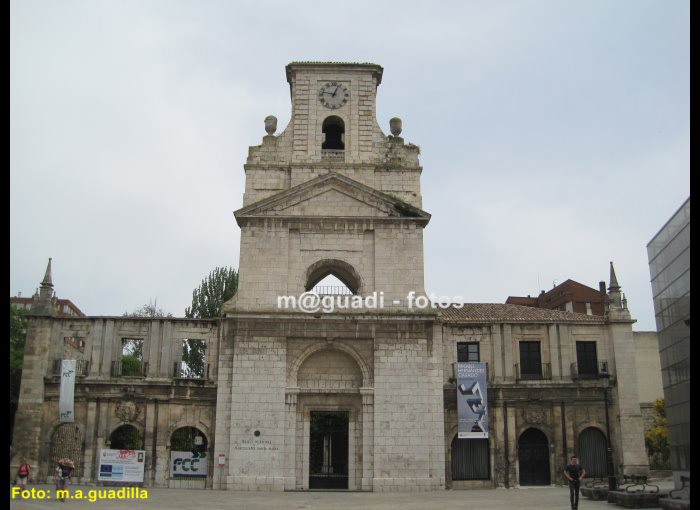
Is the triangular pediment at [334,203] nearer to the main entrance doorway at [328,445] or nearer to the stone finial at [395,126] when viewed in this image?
the stone finial at [395,126]

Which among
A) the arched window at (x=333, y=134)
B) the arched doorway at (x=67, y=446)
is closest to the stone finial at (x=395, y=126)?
the arched window at (x=333, y=134)

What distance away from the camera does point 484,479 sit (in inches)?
1371

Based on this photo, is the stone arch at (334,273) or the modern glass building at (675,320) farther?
the stone arch at (334,273)

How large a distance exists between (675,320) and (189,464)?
22.6 meters

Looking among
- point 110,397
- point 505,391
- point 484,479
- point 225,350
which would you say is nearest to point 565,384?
point 505,391

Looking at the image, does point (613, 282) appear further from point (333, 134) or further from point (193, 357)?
point (193, 357)

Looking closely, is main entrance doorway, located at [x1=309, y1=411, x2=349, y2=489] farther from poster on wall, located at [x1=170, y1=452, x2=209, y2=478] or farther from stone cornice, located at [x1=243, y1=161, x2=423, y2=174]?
stone cornice, located at [x1=243, y1=161, x2=423, y2=174]

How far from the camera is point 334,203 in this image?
34.6 metres

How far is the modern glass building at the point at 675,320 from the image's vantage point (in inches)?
925

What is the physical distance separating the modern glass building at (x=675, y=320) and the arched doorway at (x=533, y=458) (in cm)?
1147

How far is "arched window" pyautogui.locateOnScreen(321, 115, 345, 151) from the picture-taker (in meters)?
37.3

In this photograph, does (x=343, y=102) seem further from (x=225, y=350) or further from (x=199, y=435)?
(x=199, y=435)

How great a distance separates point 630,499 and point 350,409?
1387cm

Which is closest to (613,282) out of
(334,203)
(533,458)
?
(533,458)
